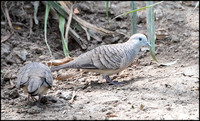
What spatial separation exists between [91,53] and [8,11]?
2.72 meters

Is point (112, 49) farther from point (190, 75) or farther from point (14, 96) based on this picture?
point (14, 96)

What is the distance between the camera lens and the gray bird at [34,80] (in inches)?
147

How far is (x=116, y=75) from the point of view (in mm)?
5477

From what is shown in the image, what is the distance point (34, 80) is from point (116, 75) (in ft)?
6.45

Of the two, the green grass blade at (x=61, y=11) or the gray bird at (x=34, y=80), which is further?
the green grass blade at (x=61, y=11)

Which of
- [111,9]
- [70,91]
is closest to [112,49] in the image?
[70,91]

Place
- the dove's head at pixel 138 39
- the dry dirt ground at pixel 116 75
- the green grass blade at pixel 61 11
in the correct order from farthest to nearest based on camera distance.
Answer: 1. the green grass blade at pixel 61 11
2. the dove's head at pixel 138 39
3. the dry dirt ground at pixel 116 75

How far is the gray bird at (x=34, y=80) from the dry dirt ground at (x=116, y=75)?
0.85 feet

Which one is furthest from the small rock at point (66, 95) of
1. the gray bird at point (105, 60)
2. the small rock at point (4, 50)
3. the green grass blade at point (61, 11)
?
the green grass blade at point (61, 11)

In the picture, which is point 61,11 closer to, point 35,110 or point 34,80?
point 34,80

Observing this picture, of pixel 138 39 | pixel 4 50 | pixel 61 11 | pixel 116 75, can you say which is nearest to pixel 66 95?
pixel 116 75

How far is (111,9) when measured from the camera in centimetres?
702

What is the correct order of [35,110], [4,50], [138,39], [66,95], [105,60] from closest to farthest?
[35,110] → [66,95] → [105,60] → [138,39] → [4,50]

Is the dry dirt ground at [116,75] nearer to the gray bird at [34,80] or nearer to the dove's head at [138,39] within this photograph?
the gray bird at [34,80]
